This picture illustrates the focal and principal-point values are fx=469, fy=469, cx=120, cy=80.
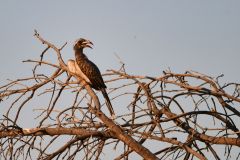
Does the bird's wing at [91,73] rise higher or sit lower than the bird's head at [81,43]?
lower

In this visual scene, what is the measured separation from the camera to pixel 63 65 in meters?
4.96

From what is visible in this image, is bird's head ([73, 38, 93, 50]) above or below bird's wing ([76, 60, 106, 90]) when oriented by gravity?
above

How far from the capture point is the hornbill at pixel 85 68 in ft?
25.3

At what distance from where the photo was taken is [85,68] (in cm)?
815

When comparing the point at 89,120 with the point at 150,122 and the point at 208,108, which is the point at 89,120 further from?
the point at 208,108

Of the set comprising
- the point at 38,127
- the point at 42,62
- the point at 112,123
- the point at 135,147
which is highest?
the point at 42,62

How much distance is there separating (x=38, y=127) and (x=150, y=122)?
1.12m

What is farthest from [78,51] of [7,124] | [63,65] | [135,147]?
[135,147]

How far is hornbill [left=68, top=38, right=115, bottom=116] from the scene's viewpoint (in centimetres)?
772

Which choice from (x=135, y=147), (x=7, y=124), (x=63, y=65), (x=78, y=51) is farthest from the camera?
(x=78, y=51)

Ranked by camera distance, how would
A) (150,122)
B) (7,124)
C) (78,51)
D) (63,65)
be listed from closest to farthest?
(150,122), (7,124), (63,65), (78,51)

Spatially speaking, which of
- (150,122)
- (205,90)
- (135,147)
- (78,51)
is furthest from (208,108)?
(78,51)

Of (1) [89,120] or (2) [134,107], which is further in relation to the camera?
(2) [134,107]

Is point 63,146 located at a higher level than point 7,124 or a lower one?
lower
